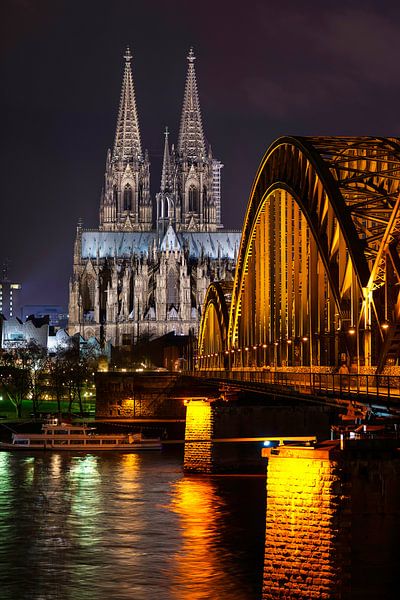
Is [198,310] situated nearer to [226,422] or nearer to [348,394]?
[226,422]

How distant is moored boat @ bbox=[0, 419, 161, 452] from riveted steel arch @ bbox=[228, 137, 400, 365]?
65.9 ft

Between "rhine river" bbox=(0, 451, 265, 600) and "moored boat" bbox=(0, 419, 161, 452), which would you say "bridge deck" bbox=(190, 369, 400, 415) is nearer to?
"rhine river" bbox=(0, 451, 265, 600)

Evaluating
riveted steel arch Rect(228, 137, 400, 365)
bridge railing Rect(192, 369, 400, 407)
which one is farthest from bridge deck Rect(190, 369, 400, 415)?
riveted steel arch Rect(228, 137, 400, 365)

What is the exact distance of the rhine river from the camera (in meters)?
38.6

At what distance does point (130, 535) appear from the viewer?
4772cm

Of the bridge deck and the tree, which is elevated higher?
the tree

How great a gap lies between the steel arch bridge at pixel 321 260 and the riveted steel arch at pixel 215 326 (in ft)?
50.0

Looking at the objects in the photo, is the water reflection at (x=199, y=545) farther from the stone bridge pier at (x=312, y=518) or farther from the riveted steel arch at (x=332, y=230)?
the riveted steel arch at (x=332, y=230)

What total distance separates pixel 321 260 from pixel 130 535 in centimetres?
1356

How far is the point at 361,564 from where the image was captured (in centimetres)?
3938

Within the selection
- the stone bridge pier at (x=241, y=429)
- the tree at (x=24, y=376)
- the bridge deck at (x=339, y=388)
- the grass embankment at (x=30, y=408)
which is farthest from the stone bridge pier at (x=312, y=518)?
the tree at (x=24, y=376)

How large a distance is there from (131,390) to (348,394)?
7949 cm

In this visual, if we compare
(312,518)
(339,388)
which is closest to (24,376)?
(339,388)

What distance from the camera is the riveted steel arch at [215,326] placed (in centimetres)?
9800
